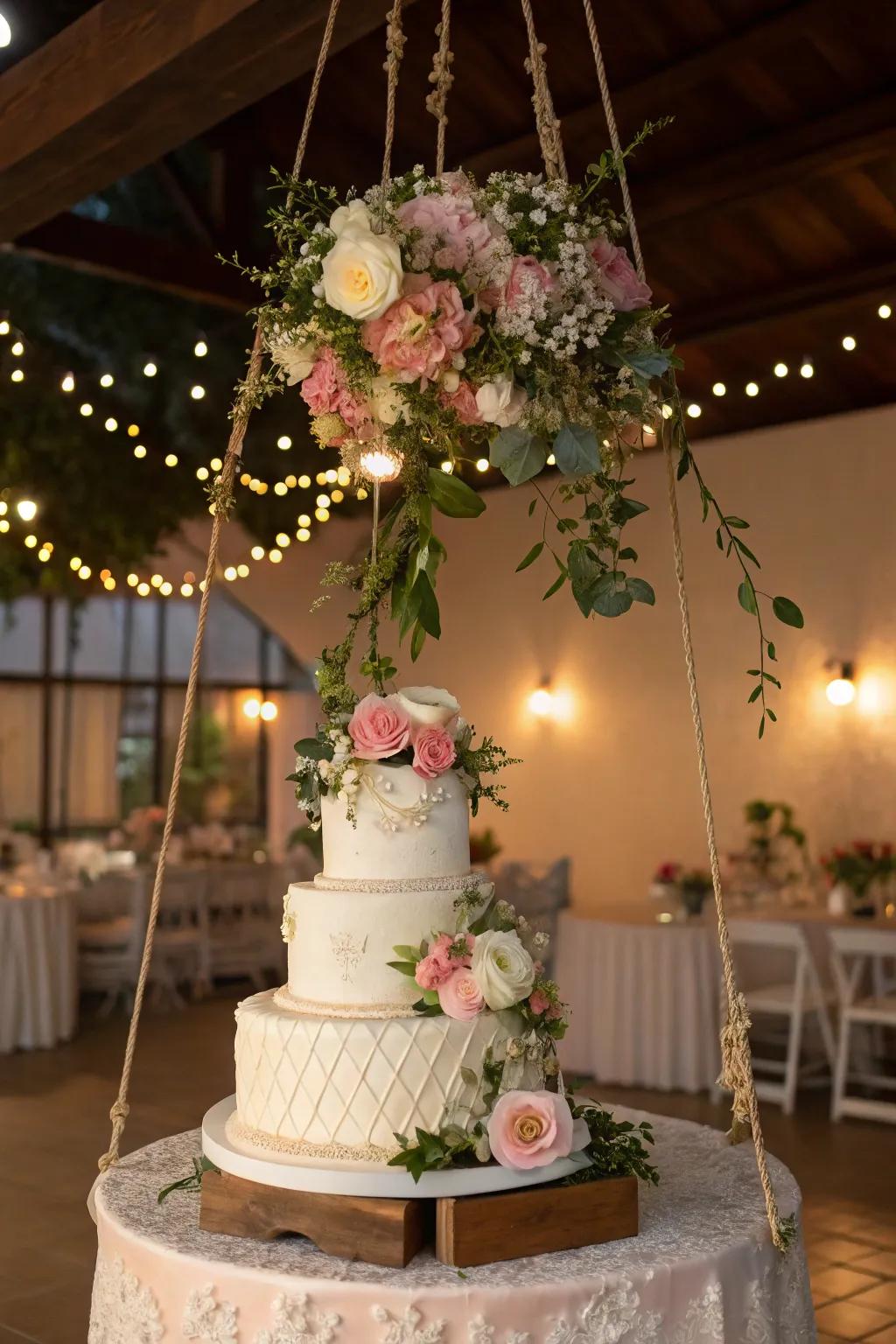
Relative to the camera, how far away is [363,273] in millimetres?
2074

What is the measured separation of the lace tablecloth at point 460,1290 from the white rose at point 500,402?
51.1 inches

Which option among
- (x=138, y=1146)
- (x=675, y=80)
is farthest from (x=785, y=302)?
(x=138, y=1146)

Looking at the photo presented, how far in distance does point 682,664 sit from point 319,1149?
856 centimetres

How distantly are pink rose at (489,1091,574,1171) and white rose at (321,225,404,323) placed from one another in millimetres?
1237

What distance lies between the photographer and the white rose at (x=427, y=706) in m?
2.38

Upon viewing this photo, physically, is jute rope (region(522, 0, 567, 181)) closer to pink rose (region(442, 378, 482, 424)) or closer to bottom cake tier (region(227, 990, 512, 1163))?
pink rose (region(442, 378, 482, 424))

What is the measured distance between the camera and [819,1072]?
754cm

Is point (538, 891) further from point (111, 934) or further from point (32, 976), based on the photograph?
point (32, 976)

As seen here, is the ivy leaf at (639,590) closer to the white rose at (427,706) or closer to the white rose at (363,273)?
the white rose at (427,706)

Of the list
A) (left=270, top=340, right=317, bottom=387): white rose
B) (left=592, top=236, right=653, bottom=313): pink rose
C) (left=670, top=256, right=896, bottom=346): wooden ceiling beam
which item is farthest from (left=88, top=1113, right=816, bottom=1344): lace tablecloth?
(left=670, top=256, right=896, bottom=346): wooden ceiling beam

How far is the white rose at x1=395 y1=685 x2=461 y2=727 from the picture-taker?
2375 mm

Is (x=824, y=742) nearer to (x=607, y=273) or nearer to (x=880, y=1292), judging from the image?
(x=880, y=1292)

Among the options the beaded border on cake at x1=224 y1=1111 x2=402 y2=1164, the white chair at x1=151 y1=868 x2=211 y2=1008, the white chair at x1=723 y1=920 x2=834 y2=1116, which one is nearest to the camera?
the beaded border on cake at x1=224 y1=1111 x2=402 y2=1164

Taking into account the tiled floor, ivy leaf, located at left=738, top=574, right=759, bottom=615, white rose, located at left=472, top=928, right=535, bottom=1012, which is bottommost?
the tiled floor
